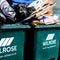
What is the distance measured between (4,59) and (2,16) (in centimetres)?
75

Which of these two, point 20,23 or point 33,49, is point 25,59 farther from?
point 20,23

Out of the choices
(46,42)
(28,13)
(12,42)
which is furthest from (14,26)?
(46,42)

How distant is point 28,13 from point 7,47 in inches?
36.9

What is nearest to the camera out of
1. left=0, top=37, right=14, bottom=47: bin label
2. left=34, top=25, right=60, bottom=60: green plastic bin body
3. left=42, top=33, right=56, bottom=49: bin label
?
left=0, top=37, right=14, bottom=47: bin label

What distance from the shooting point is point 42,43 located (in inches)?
212

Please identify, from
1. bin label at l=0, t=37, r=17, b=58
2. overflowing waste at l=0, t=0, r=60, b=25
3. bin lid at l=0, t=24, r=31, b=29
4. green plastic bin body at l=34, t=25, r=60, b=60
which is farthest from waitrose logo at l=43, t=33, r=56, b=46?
bin label at l=0, t=37, r=17, b=58

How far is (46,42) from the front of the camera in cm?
547

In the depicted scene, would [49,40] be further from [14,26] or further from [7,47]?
[7,47]

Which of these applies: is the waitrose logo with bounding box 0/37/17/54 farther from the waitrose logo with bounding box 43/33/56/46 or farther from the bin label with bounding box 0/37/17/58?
the waitrose logo with bounding box 43/33/56/46

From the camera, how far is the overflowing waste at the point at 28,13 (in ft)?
16.4

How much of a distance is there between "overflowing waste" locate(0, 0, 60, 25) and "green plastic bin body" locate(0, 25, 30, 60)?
201mm

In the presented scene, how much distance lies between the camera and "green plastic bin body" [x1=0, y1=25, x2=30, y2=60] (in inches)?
185

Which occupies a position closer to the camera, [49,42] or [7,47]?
[7,47]

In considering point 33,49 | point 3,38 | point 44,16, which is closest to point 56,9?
point 44,16
